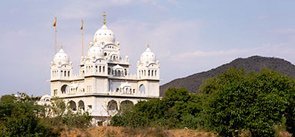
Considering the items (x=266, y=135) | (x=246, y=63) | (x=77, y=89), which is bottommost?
(x=266, y=135)

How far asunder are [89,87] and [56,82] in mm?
8035

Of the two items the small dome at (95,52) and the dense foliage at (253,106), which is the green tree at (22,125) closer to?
the dense foliage at (253,106)

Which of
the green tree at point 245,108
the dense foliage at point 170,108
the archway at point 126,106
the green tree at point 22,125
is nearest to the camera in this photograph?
the green tree at point 22,125

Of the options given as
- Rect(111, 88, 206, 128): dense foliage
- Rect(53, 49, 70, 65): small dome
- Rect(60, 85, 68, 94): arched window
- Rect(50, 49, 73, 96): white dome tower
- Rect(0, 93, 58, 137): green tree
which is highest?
Rect(53, 49, 70, 65): small dome

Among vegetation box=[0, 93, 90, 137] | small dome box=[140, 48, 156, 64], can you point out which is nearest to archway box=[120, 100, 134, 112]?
small dome box=[140, 48, 156, 64]

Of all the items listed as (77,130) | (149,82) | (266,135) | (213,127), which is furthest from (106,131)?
(149,82)

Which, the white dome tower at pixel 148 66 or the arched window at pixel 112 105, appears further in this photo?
the white dome tower at pixel 148 66

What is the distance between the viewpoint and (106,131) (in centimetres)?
3619

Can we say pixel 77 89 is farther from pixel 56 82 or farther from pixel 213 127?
pixel 213 127

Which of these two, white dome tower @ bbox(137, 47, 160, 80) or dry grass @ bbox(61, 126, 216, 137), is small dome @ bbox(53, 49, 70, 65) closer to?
white dome tower @ bbox(137, 47, 160, 80)

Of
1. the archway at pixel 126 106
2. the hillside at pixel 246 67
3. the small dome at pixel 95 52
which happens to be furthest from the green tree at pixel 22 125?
the hillside at pixel 246 67

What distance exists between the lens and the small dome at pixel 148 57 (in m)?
90.9

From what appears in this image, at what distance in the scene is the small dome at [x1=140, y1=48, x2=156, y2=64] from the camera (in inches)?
3580

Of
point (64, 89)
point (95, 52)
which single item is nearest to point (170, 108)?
point (95, 52)
